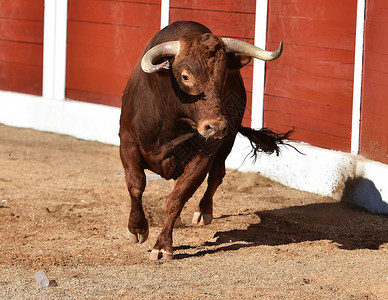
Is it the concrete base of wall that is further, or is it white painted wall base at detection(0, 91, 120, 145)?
white painted wall base at detection(0, 91, 120, 145)

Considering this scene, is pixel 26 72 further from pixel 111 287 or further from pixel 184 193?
pixel 111 287

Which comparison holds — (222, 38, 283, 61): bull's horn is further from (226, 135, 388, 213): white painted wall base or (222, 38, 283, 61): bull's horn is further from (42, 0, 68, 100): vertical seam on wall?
(42, 0, 68, 100): vertical seam on wall

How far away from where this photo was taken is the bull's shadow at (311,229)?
5.59 metres

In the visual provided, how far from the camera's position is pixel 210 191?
6195 millimetres

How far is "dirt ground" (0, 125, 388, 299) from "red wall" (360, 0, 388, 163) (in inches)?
22.2

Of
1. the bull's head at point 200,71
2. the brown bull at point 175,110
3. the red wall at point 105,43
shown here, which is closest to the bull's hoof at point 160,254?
the brown bull at point 175,110

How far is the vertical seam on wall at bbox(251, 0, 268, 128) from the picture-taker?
8.02m

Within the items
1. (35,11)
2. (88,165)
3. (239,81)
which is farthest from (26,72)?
(239,81)

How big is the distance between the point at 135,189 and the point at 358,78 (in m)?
2.57

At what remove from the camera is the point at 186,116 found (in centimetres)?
515

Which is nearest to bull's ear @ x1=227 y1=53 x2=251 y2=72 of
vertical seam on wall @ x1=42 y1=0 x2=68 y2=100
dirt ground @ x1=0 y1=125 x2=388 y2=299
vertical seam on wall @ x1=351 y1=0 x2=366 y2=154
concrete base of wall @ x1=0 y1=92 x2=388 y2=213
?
dirt ground @ x1=0 y1=125 x2=388 y2=299

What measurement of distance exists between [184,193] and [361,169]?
2121 millimetres

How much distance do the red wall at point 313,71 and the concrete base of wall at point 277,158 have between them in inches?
8.7

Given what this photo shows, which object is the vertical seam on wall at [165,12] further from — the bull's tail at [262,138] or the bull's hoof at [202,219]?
the bull's hoof at [202,219]
